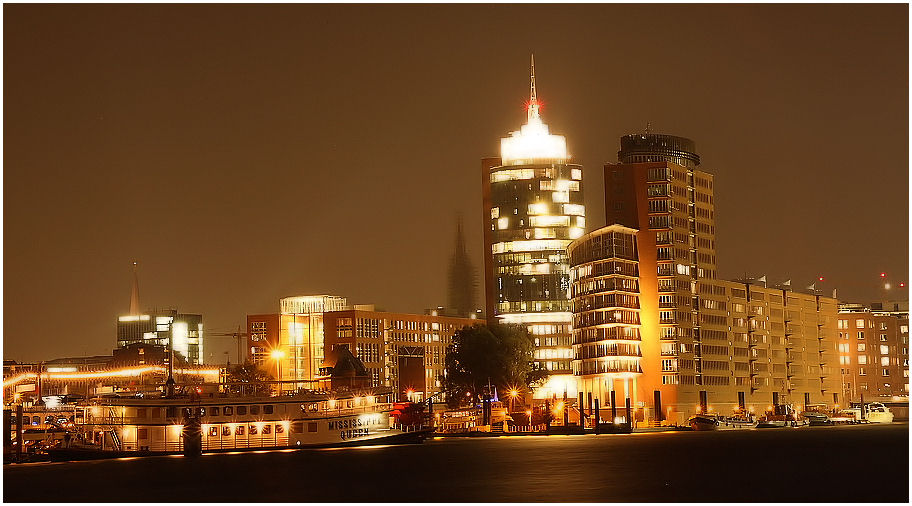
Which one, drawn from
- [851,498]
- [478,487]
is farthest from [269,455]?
[851,498]

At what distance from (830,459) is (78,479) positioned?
57726mm

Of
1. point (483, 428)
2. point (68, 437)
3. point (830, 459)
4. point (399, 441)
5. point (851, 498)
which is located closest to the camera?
point (851, 498)

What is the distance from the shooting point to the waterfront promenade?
78938 millimetres

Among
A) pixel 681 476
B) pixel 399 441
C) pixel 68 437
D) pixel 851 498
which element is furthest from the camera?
pixel 399 441

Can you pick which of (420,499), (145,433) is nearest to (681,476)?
(420,499)

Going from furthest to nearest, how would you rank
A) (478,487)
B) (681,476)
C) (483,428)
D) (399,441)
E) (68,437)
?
1. (483,428)
2. (399,441)
3. (68,437)
4. (681,476)
5. (478,487)

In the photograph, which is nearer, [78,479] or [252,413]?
[78,479]

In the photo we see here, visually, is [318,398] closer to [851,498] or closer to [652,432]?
[851,498]

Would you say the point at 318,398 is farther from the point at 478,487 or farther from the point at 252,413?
the point at 478,487

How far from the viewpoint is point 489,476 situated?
94875 mm

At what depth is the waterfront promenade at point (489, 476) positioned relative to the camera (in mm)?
78938

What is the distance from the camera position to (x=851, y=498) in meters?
75.4

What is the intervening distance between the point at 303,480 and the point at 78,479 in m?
15.3

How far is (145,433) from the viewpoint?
395 feet
